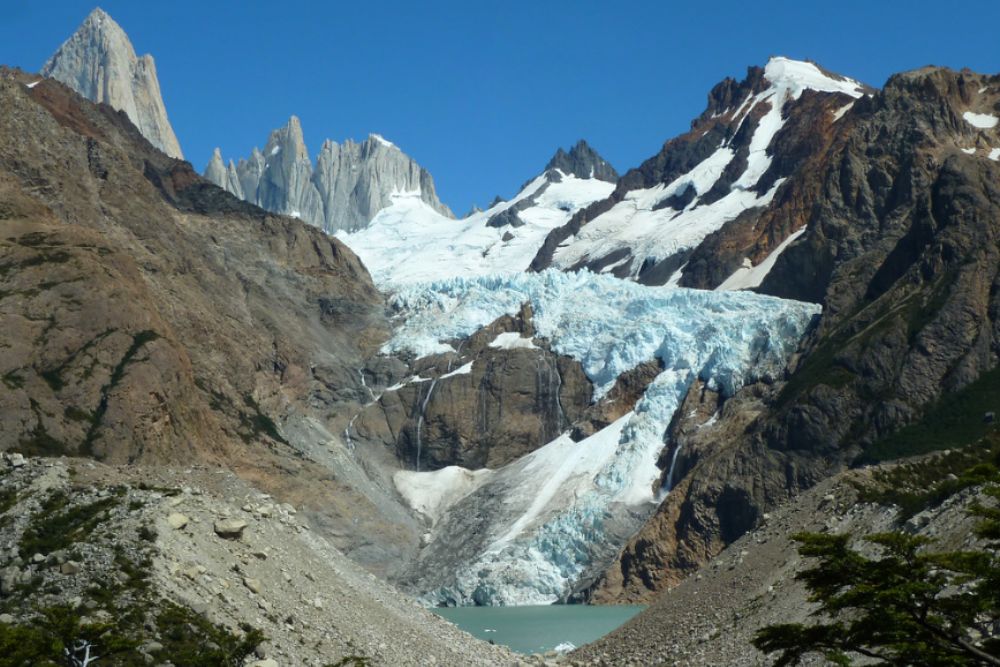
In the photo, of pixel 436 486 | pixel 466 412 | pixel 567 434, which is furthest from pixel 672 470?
pixel 466 412

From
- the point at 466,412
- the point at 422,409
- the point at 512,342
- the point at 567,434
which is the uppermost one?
the point at 512,342

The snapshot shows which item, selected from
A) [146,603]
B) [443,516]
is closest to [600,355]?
[443,516]

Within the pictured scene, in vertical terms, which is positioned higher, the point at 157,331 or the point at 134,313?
the point at 134,313

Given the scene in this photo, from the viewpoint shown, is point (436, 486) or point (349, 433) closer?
point (436, 486)

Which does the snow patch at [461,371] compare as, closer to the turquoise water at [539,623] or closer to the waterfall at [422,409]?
the waterfall at [422,409]

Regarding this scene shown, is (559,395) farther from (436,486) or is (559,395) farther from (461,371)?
(436,486)

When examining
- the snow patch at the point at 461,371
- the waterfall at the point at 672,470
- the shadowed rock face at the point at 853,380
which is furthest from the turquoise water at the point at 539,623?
the snow patch at the point at 461,371

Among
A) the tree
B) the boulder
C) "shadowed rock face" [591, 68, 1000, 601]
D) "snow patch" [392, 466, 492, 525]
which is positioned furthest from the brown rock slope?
the tree

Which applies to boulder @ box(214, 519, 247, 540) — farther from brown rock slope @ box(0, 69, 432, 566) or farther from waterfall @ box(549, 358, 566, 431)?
waterfall @ box(549, 358, 566, 431)
